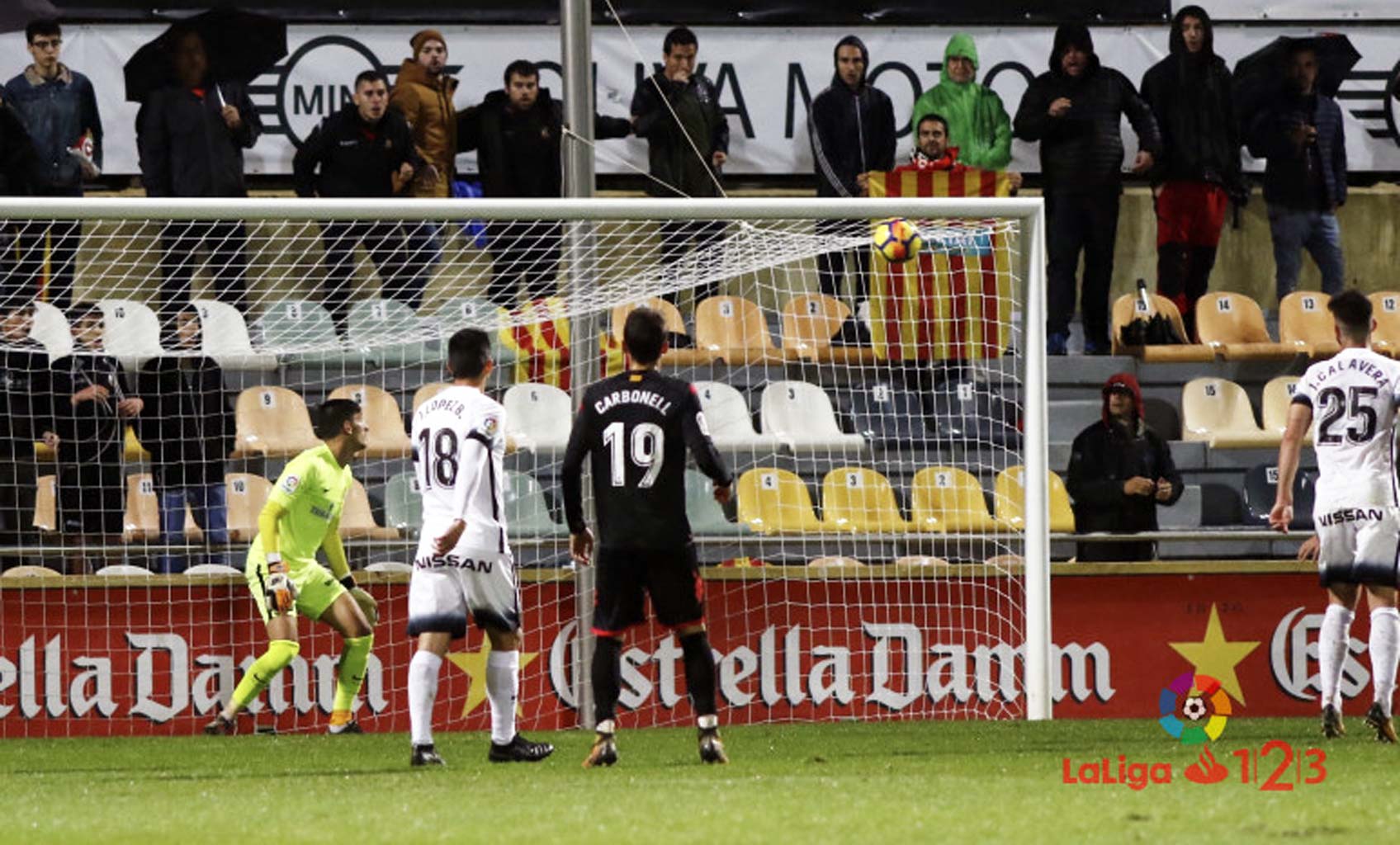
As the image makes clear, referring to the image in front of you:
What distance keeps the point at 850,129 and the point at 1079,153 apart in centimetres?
151

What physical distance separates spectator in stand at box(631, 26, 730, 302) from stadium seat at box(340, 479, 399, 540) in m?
2.66

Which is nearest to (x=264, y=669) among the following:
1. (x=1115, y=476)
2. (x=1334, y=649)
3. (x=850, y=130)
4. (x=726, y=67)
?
(x=1115, y=476)

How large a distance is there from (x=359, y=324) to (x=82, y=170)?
1.97 metres

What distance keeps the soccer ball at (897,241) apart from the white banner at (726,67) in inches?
156

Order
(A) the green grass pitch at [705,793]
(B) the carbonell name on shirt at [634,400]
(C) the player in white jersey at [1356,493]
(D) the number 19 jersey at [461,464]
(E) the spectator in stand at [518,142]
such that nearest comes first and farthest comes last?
1. (A) the green grass pitch at [705,793]
2. (B) the carbonell name on shirt at [634,400]
3. (D) the number 19 jersey at [461,464]
4. (C) the player in white jersey at [1356,493]
5. (E) the spectator in stand at [518,142]

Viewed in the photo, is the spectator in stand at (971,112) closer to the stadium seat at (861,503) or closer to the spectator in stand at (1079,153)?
the spectator in stand at (1079,153)

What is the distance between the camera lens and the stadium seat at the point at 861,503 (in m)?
12.0

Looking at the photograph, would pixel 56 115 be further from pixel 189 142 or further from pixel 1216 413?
pixel 1216 413

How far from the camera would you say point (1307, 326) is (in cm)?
1465

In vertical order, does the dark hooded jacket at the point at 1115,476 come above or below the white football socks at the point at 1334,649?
above

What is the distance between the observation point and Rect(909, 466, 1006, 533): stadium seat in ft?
39.5

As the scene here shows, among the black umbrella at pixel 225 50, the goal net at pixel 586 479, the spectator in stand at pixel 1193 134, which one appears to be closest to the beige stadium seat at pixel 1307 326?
the spectator in stand at pixel 1193 134

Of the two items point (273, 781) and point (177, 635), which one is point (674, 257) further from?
point (273, 781)

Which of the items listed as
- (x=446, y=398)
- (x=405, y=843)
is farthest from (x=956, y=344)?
(x=405, y=843)
